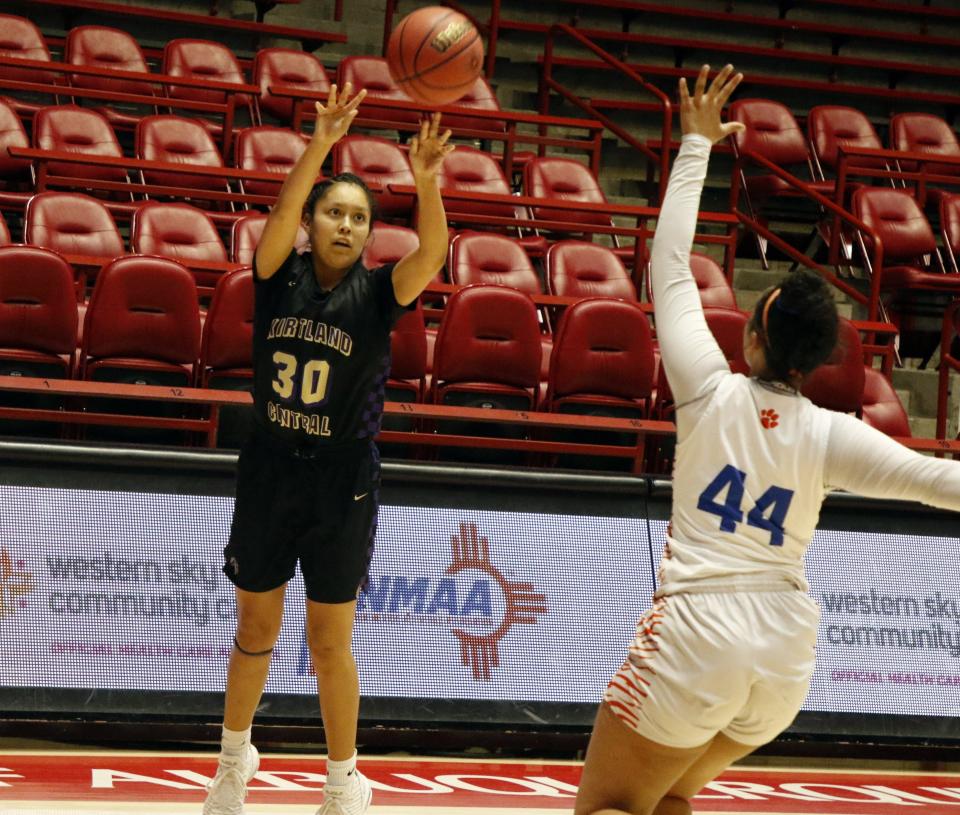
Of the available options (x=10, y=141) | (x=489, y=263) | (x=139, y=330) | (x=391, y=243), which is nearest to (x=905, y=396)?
(x=489, y=263)

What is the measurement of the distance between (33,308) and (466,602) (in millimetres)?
2344

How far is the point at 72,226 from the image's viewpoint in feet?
23.7

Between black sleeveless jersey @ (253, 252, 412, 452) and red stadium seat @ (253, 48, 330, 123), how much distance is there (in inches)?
241

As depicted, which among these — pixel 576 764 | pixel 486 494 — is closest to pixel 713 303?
pixel 486 494

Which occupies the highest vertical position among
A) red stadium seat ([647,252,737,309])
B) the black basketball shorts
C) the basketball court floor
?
red stadium seat ([647,252,737,309])

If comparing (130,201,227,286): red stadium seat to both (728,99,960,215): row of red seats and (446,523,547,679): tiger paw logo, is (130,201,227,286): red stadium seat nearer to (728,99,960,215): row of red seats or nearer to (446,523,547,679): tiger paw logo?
(446,523,547,679): tiger paw logo

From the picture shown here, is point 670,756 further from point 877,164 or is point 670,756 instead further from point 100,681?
point 877,164

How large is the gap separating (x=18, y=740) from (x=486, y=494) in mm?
1813

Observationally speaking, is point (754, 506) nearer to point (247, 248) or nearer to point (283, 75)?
point (247, 248)

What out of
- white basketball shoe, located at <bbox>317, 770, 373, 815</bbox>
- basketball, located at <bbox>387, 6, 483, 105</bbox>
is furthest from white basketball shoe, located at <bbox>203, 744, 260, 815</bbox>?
basketball, located at <bbox>387, 6, 483, 105</bbox>

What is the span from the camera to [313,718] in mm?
4793

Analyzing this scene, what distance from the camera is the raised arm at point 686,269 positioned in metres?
2.64

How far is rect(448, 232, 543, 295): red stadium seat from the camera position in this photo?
7547mm

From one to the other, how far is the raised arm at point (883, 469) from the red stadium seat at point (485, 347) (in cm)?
390
